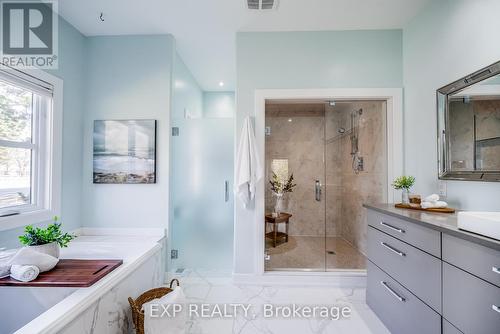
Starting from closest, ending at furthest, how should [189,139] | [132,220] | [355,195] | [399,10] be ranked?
[399,10] < [132,220] < [189,139] < [355,195]

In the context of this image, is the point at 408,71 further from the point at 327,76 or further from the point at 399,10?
the point at 327,76

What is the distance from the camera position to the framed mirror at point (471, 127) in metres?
1.38

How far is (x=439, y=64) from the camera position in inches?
71.6

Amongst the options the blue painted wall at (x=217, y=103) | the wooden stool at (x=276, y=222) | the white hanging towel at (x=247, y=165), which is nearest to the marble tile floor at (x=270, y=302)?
the wooden stool at (x=276, y=222)

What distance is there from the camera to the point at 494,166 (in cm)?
137

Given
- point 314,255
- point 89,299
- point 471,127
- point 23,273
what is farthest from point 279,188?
point 23,273

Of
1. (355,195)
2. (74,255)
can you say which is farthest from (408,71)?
(74,255)

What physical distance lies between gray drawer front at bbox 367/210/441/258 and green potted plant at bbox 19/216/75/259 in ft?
7.36

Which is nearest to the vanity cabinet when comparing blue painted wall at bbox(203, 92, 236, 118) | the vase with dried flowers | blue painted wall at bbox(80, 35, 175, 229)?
the vase with dried flowers

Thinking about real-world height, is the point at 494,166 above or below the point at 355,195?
above

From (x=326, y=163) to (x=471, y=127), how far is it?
4.28ft

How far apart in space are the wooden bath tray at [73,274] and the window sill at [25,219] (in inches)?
21.2

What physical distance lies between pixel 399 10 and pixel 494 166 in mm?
1582

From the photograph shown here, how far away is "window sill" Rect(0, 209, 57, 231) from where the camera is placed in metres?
1.65
